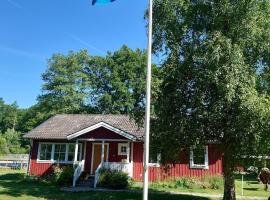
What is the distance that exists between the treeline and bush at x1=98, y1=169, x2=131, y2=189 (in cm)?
2668

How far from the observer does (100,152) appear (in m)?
29.8

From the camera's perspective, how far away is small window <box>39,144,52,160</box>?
3089 cm

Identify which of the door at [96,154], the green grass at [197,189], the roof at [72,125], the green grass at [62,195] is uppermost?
the roof at [72,125]

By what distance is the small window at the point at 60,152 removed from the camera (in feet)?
100

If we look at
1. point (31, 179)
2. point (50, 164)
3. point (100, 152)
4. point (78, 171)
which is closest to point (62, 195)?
point (78, 171)

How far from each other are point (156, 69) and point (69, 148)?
13.9 metres

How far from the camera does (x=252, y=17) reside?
17141 millimetres

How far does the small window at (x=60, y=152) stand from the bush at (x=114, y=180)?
19.4 ft

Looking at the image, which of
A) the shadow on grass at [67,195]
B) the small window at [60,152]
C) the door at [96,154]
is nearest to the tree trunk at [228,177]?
the shadow on grass at [67,195]

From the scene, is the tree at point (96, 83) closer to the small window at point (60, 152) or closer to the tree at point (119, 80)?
the tree at point (119, 80)

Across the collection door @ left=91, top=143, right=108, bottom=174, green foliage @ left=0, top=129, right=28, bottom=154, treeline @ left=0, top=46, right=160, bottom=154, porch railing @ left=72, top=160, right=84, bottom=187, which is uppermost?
treeline @ left=0, top=46, right=160, bottom=154

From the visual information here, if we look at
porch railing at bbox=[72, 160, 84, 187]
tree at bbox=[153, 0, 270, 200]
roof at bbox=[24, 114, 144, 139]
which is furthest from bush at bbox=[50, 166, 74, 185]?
tree at bbox=[153, 0, 270, 200]

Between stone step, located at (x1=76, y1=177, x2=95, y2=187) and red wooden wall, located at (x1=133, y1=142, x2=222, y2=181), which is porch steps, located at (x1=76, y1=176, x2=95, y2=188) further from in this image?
red wooden wall, located at (x1=133, y1=142, x2=222, y2=181)

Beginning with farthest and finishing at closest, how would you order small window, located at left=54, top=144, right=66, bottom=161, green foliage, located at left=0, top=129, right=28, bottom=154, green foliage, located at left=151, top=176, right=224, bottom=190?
green foliage, located at left=0, top=129, right=28, bottom=154 → small window, located at left=54, top=144, right=66, bottom=161 → green foliage, located at left=151, top=176, right=224, bottom=190
